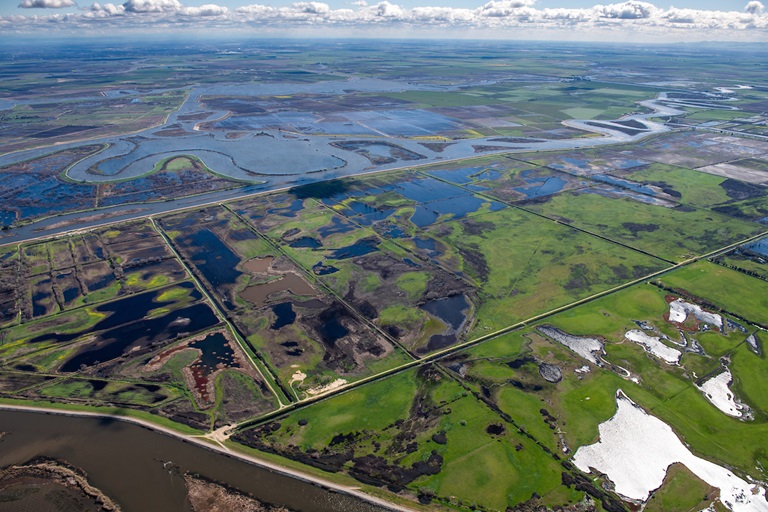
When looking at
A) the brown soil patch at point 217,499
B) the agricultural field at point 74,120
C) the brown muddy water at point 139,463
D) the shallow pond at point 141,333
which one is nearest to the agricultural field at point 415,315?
the shallow pond at point 141,333

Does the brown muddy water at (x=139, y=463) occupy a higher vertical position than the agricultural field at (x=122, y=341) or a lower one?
lower

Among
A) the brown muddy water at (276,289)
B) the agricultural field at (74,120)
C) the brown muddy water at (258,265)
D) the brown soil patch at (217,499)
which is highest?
the agricultural field at (74,120)

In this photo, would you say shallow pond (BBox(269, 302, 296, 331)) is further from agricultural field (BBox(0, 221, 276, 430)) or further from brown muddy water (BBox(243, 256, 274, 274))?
brown muddy water (BBox(243, 256, 274, 274))

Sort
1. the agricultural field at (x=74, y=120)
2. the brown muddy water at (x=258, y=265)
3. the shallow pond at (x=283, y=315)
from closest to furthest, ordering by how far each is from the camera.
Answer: the shallow pond at (x=283, y=315) → the brown muddy water at (x=258, y=265) → the agricultural field at (x=74, y=120)

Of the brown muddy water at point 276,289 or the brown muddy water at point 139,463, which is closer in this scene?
the brown muddy water at point 139,463

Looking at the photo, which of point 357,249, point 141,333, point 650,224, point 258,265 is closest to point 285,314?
point 258,265

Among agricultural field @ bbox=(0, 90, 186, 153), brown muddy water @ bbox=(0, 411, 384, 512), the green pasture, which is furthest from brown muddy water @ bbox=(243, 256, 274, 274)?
agricultural field @ bbox=(0, 90, 186, 153)

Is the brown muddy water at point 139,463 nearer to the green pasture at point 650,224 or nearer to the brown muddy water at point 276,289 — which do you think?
the brown muddy water at point 276,289

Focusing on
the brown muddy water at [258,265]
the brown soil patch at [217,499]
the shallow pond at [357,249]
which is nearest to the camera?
the brown soil patch at [217,499]

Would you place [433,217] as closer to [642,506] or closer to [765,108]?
[642,506]

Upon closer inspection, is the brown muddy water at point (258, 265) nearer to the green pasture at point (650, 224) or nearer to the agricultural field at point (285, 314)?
the agricultural field at point (285, 314)
